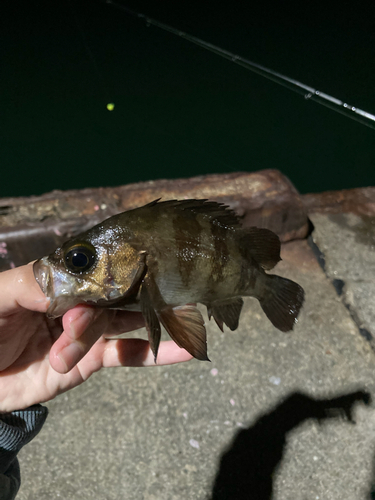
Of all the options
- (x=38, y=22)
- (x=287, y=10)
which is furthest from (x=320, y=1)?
(x=38, y=22)

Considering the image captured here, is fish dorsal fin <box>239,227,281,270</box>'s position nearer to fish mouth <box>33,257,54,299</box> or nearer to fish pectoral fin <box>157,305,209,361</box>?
fish pectoral fin <box>157,305,209,361</box>

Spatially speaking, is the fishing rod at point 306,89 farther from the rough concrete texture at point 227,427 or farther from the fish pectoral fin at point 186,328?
the fish pectoral fin at point 186,328

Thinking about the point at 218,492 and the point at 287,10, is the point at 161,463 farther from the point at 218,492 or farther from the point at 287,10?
the point at 287,10

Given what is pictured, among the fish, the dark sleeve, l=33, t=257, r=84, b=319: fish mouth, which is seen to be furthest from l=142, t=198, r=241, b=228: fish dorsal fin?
the dark sleeve

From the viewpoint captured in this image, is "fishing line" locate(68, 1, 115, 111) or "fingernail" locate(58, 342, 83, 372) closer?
"fingernail" locate(58, 342, 83, 372)

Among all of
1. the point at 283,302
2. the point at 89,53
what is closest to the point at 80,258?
the point at 283,302
